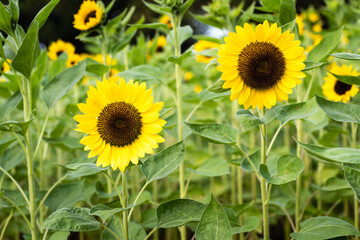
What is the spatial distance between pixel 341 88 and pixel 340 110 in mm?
350

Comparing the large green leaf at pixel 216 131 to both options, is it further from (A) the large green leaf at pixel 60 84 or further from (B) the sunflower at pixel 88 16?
(B) the sunflower at pixel 88 16

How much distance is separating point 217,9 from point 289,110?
494mm

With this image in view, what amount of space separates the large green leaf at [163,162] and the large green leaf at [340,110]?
282 mm

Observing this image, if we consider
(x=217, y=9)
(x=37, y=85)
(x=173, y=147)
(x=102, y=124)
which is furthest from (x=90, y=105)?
(x=217, y=9)

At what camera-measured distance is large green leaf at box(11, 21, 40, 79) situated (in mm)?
688

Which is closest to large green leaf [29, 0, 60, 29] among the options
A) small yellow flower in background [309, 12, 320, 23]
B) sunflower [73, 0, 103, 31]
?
sunflower [73, 0, 103, 31]

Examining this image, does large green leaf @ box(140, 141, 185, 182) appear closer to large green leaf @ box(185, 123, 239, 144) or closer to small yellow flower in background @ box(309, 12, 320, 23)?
large green leaf @ box(185, 123, 239, 144)

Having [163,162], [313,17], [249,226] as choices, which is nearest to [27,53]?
[163,162]

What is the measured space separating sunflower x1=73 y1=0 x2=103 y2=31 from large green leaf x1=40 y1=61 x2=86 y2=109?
0.61 feet

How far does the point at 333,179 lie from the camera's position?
0.94 meters

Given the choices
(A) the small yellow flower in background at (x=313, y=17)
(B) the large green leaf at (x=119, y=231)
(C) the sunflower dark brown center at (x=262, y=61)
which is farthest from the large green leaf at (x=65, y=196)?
(A) the small yellow flower in background at (x=313, y=17)

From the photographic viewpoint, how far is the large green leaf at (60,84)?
2.85 feet

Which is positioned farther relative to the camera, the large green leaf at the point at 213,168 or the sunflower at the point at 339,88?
the sunflower at the point at 339,88

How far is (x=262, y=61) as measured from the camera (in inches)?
27.1
